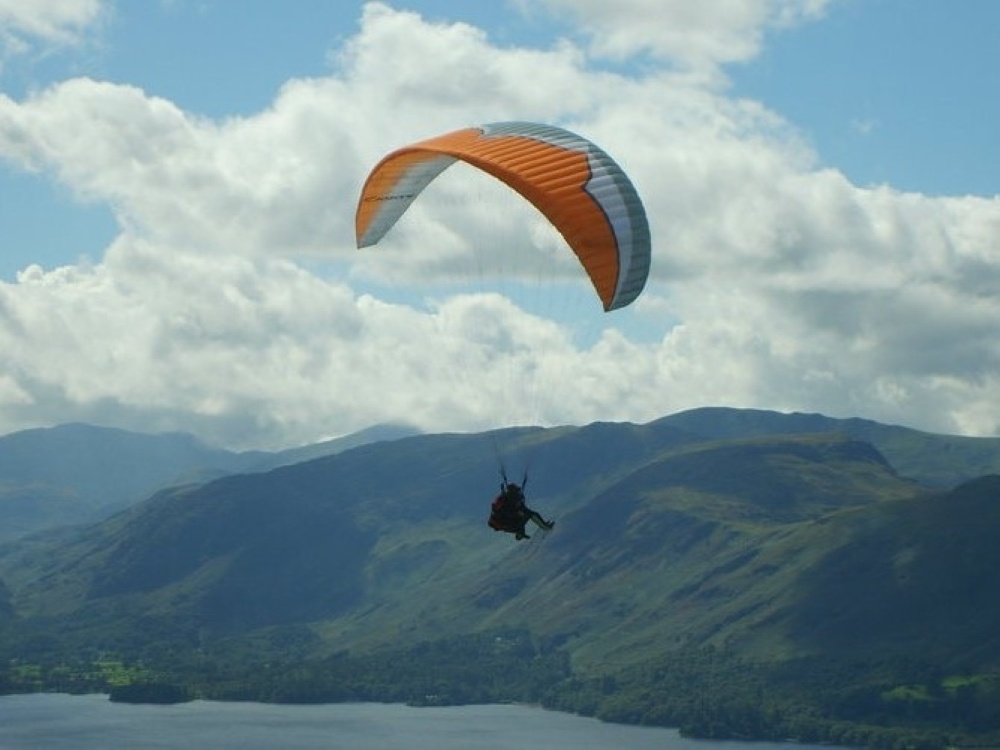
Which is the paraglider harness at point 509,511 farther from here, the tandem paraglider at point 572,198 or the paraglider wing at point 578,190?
the paraglider wing at point 578,190

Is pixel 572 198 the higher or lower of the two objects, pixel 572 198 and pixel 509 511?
the higher

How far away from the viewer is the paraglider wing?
164 ft

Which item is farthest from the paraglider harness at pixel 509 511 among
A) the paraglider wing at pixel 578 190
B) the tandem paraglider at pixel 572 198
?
the paraglider wing at pixel 578 190

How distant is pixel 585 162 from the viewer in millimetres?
52188

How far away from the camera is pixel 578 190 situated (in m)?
50.4

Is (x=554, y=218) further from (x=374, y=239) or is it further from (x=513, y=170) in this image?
(x=374, y=239)

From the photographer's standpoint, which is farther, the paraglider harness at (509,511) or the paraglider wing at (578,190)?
the paraglider harness at (509,511)

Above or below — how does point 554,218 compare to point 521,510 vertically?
above

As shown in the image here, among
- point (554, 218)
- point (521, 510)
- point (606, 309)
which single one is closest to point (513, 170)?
point (554, 218)

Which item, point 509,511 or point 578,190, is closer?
point 578,190

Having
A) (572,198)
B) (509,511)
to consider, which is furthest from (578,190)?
(509,511)

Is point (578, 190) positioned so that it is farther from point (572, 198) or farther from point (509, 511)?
point (509, 511)

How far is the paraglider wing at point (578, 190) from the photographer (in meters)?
50.1

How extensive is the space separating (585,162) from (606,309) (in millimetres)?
5235
